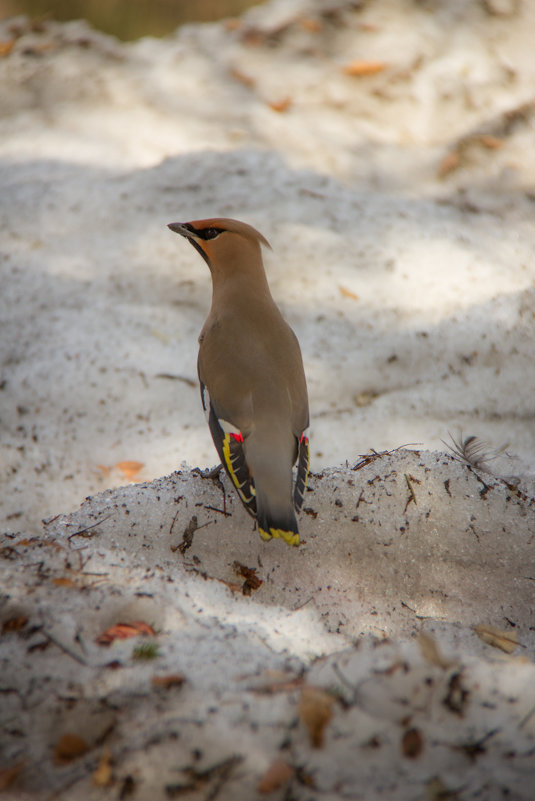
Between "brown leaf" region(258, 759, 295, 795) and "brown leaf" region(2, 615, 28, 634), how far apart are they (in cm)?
77

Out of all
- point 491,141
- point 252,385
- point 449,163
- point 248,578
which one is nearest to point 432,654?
point 248,578

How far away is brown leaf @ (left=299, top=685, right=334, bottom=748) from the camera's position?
1455mm

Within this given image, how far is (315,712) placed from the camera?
1486 mm

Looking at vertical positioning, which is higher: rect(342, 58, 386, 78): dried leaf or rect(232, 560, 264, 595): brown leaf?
rect(342, 58, 386, 78): dried leaf

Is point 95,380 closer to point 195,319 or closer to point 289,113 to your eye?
point 195,319

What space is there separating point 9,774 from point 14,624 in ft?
1.40

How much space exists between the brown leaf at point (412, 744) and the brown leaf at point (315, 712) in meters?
0.17

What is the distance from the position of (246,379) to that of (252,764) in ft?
5.11

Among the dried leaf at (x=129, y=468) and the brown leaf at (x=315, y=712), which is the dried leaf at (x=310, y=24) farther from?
the brown leaf at (x=315, y=712)

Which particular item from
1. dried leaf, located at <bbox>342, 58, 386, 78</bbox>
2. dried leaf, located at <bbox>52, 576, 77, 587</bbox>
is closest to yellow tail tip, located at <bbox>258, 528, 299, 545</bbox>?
dried leaf, located at <bbox>52, 576, 77, 587</bbox>

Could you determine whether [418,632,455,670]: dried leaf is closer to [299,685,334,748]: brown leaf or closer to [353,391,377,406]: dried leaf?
[299,685,334,748]: brown leaf

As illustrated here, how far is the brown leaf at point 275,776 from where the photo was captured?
4.50 ft

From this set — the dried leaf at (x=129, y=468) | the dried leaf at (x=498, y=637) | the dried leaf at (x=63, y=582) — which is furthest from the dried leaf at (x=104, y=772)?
the dried leaf at (x=129, y=468)

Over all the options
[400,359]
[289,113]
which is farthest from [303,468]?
[289,113]
